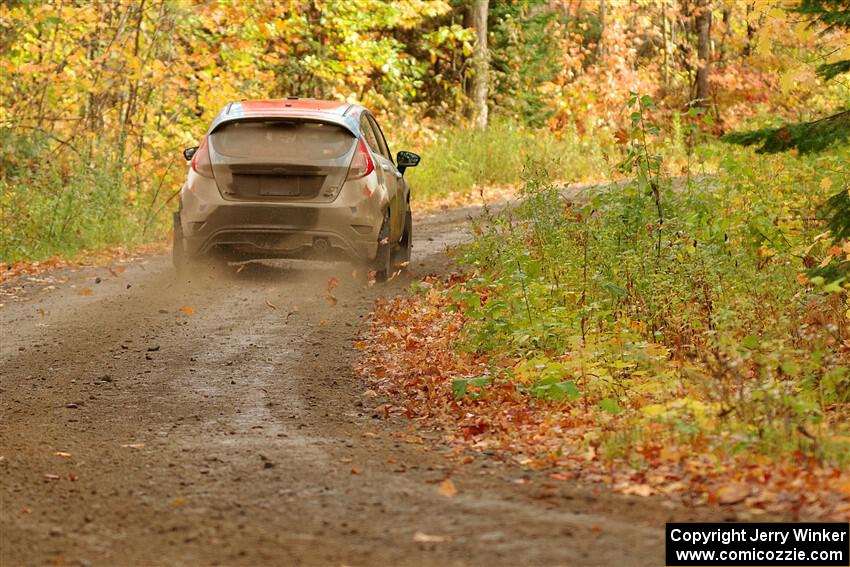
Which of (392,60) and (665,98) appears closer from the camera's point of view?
(392,60)

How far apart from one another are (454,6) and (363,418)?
24.7 m

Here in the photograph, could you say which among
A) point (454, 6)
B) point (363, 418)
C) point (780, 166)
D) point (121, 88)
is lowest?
point (363, 418)

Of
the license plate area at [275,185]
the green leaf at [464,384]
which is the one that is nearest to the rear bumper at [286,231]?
the license plate area at [275,185]

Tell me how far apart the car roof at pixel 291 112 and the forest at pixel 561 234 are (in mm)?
2104

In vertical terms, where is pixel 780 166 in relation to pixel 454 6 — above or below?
below

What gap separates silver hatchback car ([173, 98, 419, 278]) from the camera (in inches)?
539

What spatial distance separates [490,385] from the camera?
910 cm

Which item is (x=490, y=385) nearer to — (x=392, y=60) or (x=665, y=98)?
(x=392, y=60)

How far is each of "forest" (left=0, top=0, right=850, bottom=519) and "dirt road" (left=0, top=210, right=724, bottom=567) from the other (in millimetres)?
499

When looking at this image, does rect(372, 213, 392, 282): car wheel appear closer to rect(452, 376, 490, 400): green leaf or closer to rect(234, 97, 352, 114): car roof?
rect(234, 97, 352, 114): car roof

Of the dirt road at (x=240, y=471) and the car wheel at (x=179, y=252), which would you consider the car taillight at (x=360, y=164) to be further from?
the car wheel at (x=179, y=252)

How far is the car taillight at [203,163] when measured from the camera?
544 inches

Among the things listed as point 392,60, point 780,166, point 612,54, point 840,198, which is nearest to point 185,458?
point 840,198

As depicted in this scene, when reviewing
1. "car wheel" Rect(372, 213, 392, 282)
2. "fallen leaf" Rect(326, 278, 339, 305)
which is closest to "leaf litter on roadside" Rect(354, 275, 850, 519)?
"fallen leaf" Rect(326, 278, 339, 305)
